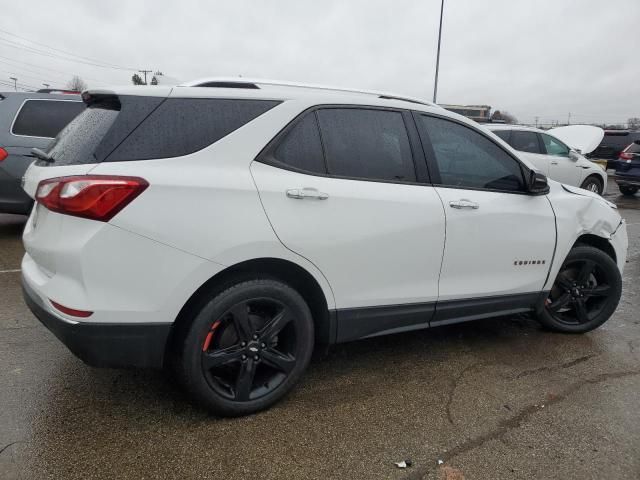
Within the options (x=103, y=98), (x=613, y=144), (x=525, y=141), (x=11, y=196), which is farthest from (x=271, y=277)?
(x=613, y=144)

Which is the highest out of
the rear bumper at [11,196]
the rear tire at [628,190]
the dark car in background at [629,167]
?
the rear bumper at [11,196]

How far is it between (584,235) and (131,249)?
341 cm

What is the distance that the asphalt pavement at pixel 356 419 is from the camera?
90.8 inches

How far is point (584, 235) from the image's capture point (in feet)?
13.0

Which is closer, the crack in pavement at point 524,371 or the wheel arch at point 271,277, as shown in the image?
the wheel arch at point 271,277

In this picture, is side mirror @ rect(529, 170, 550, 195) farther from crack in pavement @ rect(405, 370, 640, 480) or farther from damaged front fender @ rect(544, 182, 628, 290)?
crack in pavement @ rect(405, 370, 640, 480)

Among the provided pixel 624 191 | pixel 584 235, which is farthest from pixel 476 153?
pixel 624 191

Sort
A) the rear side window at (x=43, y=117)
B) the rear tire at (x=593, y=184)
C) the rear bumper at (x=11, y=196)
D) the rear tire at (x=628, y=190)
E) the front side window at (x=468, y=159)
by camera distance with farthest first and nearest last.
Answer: the rear tire at (x=628, y=190) → the rear tire at (x=593, y=184) → the rear side window at (x=43, y=117) → the rear bumper at (x=11, y=196) → the front side window at (x=468, y=159)

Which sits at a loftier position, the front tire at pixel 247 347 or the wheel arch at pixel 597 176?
the front tire at pixel 247 347

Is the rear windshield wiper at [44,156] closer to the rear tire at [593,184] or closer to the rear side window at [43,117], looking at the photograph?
the rear side window at [43,117]

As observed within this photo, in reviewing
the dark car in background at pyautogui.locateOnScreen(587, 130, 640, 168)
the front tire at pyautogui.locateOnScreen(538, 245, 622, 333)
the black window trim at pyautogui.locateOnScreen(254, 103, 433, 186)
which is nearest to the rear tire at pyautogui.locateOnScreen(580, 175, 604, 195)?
the front tire at pyautogui.locateOnScreen(538, 245, 622, 333)

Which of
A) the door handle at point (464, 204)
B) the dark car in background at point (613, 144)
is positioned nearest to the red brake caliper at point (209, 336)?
the door handle at point (464, 204)

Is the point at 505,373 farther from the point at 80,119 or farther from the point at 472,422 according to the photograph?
the point at 80,119

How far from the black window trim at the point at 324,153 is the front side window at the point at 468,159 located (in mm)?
95
